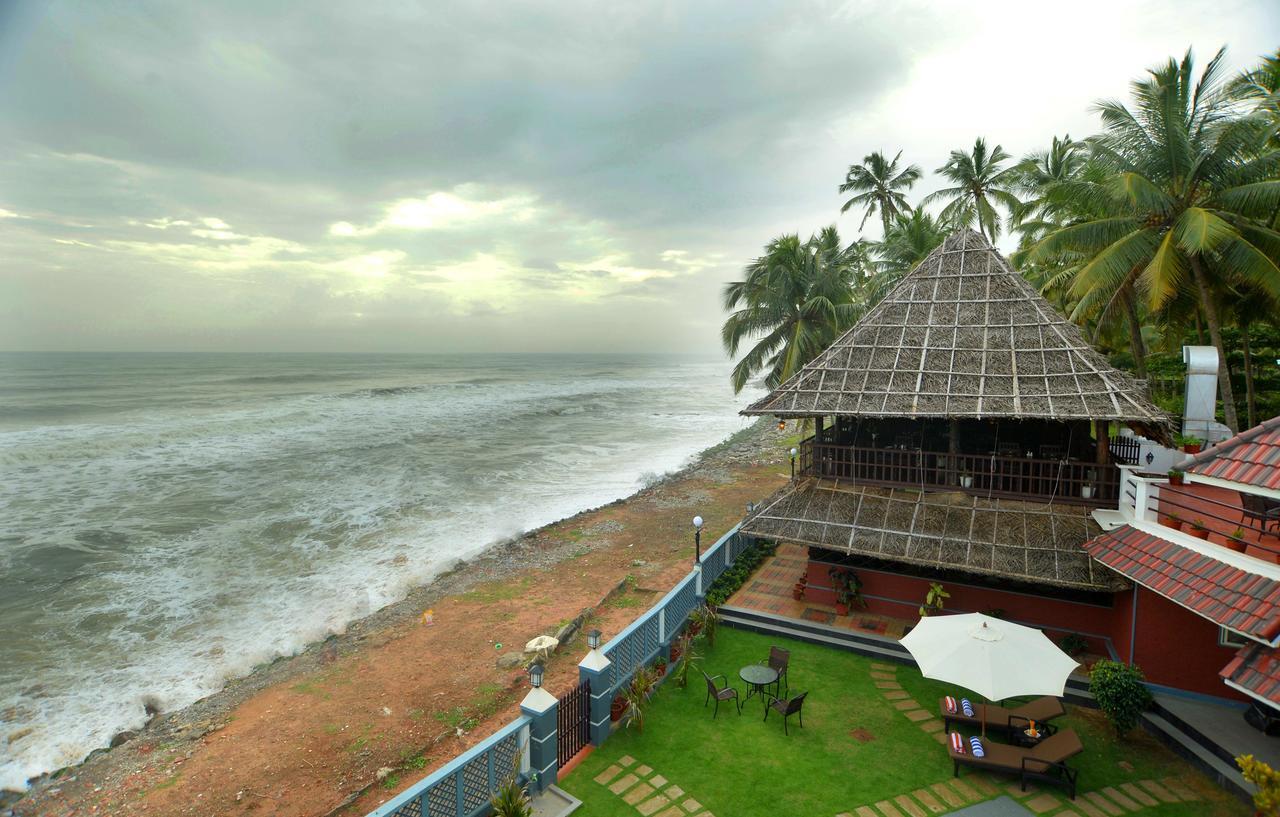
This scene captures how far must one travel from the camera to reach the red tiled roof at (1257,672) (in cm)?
532

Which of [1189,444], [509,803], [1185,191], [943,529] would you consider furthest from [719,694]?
[1185,191]

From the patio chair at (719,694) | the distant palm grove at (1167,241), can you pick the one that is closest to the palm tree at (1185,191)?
the distant palm grove at (1167,241)

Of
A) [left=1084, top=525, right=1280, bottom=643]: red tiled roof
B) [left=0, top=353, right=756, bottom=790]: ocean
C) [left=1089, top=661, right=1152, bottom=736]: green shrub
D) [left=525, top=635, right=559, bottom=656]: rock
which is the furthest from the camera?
[left=0, top=353, right=756, bottom=790]: ocean

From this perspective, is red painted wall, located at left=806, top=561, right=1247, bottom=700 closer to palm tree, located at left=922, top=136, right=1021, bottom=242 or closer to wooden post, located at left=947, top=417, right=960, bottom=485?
wooden post, located at left=947, top=417, right=960, bottom=485

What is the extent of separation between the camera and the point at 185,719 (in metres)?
11.2

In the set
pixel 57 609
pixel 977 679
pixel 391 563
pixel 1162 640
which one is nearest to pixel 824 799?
pixel 977 679

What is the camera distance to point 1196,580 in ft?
23.2

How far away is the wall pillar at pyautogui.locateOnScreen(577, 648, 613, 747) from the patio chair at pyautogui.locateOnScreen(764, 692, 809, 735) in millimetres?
2440

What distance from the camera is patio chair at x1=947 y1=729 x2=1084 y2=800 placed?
738cm

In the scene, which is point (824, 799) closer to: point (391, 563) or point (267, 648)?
point (267, 648)

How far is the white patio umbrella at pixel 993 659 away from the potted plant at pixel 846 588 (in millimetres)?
3464

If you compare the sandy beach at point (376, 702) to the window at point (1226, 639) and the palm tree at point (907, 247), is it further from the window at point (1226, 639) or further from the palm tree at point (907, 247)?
the palm tree at point (907, 247)

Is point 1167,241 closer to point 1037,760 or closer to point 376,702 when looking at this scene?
point 1037,760

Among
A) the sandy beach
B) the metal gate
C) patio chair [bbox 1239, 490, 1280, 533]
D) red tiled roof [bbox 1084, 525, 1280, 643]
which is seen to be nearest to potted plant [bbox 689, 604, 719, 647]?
the sandy beach
